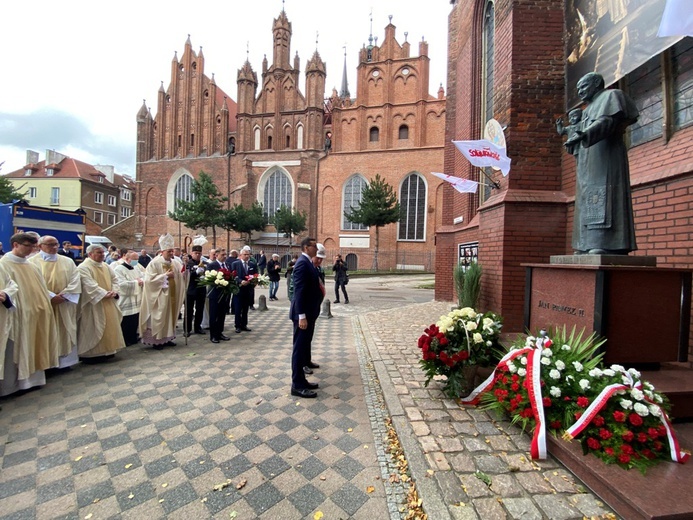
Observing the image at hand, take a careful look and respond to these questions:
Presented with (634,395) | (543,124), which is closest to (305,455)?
(634,395)

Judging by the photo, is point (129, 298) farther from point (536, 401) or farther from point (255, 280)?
point (536, 401)

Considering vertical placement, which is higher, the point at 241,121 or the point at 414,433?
the point at 241,121

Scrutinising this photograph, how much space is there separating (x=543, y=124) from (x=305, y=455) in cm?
646

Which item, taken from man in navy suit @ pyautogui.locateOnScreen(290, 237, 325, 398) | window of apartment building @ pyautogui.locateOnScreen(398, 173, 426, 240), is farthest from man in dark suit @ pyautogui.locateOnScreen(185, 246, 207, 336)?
window of apartment building @ pyautogui.locateOnScreen(398, 173, 426, 240)

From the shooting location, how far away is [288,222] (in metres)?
30.8

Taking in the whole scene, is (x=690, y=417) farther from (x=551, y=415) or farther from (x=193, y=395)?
(x=193, y=395)

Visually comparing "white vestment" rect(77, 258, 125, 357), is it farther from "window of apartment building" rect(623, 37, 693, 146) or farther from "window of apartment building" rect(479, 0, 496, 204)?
"window of apartment building" rect(479, 0, 496, 204)

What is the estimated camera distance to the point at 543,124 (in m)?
5.75

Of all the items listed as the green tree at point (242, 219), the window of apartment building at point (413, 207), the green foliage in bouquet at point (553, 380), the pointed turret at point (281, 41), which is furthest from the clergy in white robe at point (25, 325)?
the pointed turret at point (281, 41)

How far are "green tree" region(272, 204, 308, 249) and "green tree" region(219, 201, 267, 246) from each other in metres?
2.32

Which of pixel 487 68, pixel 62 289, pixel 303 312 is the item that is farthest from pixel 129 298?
pixel 487 68

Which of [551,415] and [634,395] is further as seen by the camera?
[551,415]

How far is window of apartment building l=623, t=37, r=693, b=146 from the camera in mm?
4078

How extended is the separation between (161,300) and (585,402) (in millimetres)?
6381
